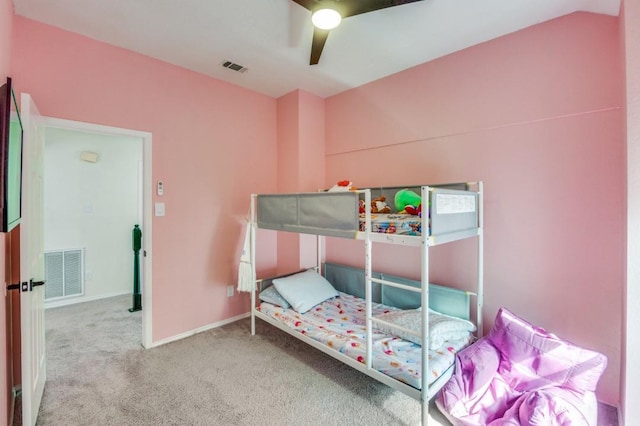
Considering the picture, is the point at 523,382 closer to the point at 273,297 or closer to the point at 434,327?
the point at 434,327

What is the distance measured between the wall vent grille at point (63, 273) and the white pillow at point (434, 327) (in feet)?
13.1

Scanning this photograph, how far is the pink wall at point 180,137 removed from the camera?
229cm

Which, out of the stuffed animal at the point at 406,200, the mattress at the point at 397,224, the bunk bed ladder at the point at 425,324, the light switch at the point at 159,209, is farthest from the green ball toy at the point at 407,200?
the light switch at the point at 159,209

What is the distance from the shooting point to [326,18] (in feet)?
6.00

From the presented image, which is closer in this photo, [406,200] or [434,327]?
[434,327]

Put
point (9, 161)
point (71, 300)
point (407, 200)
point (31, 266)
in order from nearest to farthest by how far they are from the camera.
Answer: point (9, 161)
point (31, 266)
point (407, 200)
point (71, 300)

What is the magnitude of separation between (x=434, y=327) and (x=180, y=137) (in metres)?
2.80

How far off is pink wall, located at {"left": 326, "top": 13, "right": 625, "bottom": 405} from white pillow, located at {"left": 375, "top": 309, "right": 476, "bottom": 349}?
0.37 metres

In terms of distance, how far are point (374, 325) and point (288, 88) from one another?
8.76ft

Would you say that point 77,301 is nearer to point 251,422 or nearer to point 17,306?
point 17,306

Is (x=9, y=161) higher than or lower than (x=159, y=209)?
higher

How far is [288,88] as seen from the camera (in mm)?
3428

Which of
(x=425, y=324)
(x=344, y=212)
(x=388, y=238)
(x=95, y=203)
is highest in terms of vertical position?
(x=95, y=203)

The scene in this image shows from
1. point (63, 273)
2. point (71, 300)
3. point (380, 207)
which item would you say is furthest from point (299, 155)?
point (71, 300)
